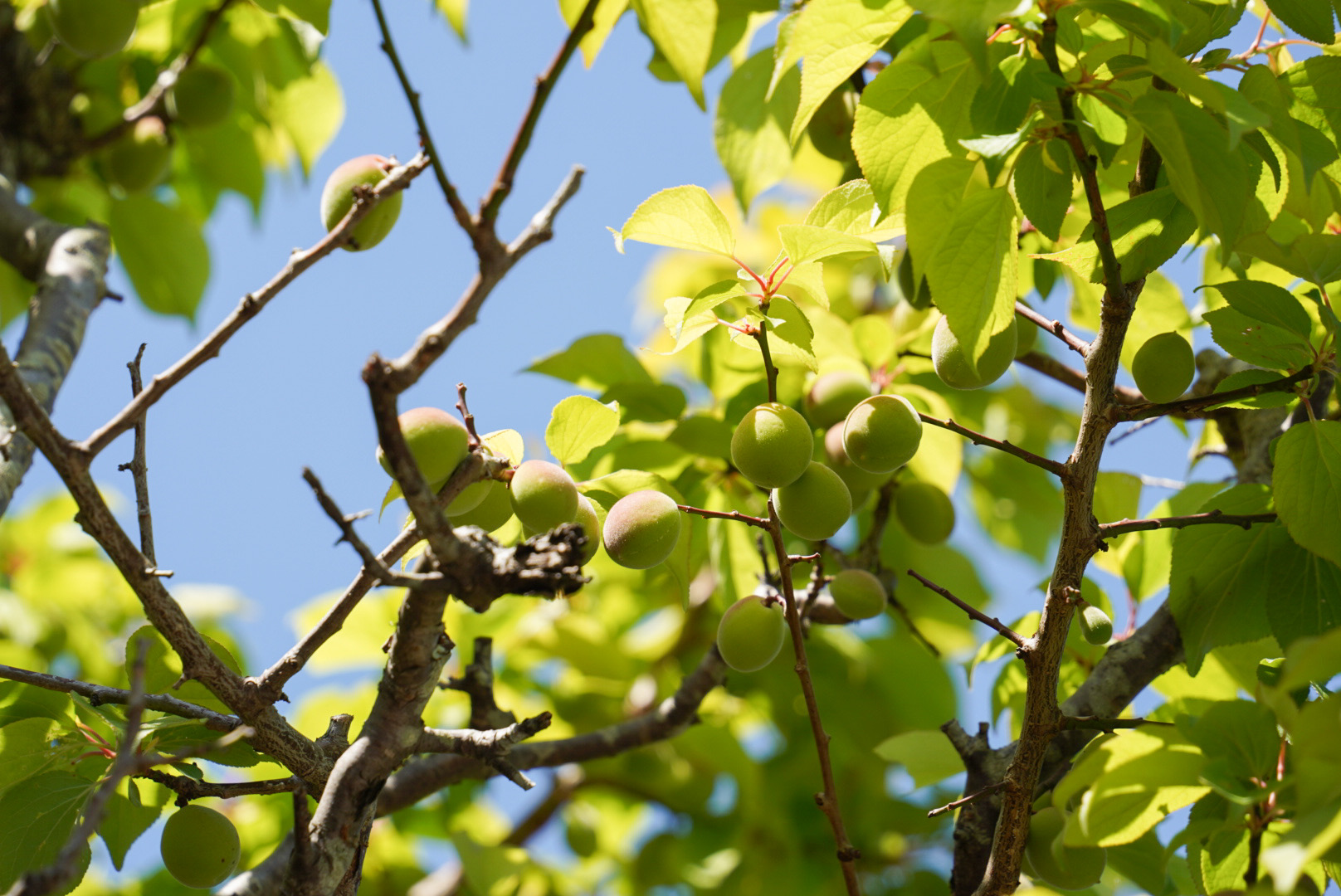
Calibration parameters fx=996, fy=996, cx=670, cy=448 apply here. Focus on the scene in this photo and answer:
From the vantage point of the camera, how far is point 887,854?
2764 mm

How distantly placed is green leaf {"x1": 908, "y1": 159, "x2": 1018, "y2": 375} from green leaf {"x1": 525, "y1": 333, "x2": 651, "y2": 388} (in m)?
0.83

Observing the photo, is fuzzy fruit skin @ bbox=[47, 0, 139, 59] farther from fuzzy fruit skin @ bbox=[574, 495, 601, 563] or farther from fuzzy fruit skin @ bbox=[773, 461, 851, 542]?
fuzzy fruit skin @ bbox=[773, 461, 851, 542]

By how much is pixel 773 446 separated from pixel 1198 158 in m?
0.54

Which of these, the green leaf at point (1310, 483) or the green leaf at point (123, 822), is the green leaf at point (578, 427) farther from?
the green leaf at point (1310, 483)

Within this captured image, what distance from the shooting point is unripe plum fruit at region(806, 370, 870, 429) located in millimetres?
1687

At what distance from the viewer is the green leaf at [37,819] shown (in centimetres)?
111

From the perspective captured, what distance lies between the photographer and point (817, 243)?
1147 mm

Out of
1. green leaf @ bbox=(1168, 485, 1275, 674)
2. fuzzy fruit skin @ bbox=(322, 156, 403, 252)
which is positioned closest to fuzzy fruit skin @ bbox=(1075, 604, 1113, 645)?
green leaf @ bbox=(1168, 485, 1275, 674)

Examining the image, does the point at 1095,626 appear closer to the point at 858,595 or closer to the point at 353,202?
the point at 858,595

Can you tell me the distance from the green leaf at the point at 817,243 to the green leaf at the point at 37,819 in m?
1.01

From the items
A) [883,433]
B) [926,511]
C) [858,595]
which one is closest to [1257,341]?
[883,433]

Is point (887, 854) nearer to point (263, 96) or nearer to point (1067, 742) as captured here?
point (1067, 742)

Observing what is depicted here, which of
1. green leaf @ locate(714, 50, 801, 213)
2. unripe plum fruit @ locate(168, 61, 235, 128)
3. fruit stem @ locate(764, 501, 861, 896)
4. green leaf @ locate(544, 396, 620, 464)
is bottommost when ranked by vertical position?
fruit stem @ locate(764, 501, 861, 896)

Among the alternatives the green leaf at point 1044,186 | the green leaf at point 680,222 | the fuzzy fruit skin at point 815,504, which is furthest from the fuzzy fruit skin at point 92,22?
the green leaf at point 1044,186
